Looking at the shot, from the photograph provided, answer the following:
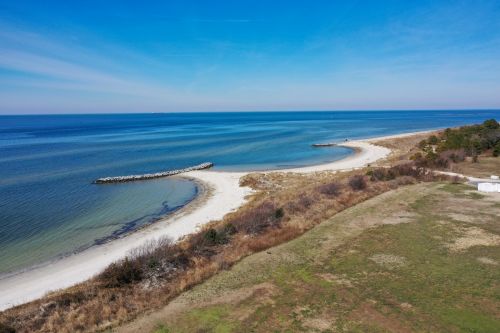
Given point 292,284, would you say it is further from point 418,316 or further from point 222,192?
point 222,192

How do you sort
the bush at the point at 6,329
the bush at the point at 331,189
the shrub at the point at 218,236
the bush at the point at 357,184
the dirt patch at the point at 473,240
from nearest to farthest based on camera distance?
the bush at the point at 6,329 < the dirt patch at the point at 473,240 < the shrub at the point at 218,236 < the bush at the point at 331,189 < the bush at the point at 357,184

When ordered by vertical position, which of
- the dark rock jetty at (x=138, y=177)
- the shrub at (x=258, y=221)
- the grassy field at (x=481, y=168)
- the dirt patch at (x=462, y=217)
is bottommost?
the dark rock jetty at (x=138, y=177)

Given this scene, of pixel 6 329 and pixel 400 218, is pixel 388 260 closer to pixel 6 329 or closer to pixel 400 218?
pixel 400 218

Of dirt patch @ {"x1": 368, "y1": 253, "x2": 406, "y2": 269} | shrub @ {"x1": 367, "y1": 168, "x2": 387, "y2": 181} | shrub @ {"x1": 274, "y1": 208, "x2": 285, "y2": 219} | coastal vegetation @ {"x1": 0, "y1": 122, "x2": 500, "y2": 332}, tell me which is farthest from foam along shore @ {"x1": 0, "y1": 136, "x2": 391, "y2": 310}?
dirt patch @ {"x1": 368, "y1": 253, "x2": 406, "y2": 269}

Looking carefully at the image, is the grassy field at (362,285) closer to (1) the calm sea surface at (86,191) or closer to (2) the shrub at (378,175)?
(2) the shrub at (378,175)

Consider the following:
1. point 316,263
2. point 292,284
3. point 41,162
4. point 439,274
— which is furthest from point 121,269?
point 41,162

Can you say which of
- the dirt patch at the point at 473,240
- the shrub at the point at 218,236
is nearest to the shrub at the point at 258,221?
the shrub at the point at 218,236
